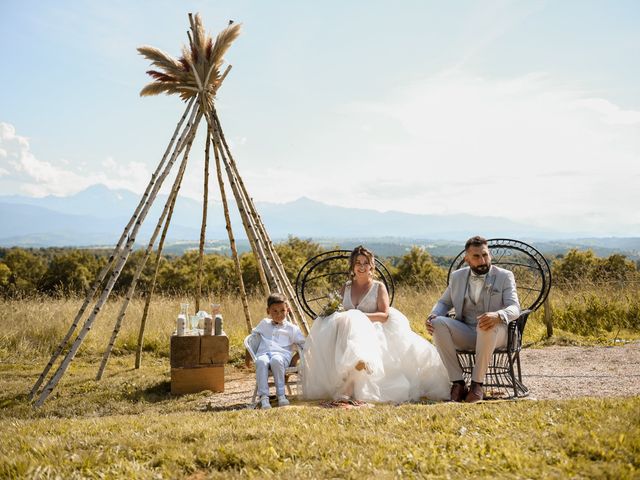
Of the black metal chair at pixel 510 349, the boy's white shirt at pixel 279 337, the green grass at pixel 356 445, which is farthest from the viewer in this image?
the boy's white shirt at pixel 279 337

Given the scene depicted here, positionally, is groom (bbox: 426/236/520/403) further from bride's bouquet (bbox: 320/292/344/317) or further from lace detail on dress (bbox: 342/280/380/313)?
bride's bouquet (bbox: 320/292/344/317)

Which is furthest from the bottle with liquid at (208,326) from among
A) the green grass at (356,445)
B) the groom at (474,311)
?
the groom at (474,311)

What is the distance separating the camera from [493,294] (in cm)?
495

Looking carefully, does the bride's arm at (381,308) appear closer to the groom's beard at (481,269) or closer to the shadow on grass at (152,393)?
the groom's beard at (481,269)

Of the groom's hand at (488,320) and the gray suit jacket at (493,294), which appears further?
the gray suit jacket at (493,294)

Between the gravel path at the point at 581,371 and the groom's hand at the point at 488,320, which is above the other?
the groom's hand at the point at 488,320

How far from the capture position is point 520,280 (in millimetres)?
9820

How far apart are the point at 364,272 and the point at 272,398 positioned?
1.47 meters

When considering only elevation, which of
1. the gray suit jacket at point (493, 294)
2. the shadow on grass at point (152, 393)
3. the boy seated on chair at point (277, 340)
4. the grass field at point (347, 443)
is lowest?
the shadow on grass at point (152, 393)

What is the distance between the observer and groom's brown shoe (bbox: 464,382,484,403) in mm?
4648

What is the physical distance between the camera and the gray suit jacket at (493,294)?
4789 mm

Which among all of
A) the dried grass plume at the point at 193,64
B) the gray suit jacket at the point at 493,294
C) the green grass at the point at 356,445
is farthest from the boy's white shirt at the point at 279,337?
the dried grass plume at the point at 193,64

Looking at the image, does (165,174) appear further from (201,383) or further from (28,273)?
(28,273)

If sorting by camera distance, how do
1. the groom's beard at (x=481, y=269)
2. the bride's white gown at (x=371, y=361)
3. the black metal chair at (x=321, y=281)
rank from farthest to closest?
the black metal chair at (x=321, y=281) < the groom's beard at (x=481, y=269) < the bride's white gown at (x=371, y=361)
